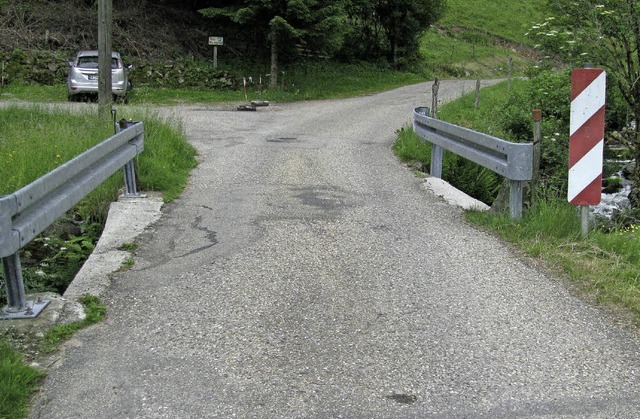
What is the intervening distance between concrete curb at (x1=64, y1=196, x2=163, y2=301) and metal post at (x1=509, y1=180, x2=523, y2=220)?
3.75 meters

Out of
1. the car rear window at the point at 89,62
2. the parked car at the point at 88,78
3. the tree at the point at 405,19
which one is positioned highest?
the tree at the point at 405,19

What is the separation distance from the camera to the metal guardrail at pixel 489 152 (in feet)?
24.4

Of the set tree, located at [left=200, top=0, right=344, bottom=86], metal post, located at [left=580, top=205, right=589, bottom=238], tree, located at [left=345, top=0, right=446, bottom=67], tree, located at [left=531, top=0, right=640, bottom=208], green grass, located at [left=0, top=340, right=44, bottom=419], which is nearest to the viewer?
green grass, located at [left=0, top=340, right=44, bottom=419]

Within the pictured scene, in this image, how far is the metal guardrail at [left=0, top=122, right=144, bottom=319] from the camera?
14.9 ft

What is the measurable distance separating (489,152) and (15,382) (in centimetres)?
611

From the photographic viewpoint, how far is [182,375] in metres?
3.98

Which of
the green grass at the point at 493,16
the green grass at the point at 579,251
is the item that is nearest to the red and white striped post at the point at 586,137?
the green grass at the point at 579,251

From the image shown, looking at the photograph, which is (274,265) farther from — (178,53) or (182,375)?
(178,53)

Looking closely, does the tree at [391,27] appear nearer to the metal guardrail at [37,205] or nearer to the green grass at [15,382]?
the metal guardrail at [37,205]

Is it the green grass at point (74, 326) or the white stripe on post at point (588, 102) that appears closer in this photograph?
the green grass at point (74, 326)

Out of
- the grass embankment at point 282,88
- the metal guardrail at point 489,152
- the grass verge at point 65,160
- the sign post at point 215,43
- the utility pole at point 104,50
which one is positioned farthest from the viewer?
the sign post at point 215,43

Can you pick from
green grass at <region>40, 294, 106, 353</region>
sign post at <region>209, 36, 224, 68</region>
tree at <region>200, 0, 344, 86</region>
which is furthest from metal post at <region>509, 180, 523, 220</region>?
sign post at <region>209, 36, 224, 68</region>

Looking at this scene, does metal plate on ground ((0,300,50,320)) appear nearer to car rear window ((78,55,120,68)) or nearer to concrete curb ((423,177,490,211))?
concrete curb ((423,177,490,211))

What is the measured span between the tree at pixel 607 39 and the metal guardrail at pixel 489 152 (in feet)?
8.75
